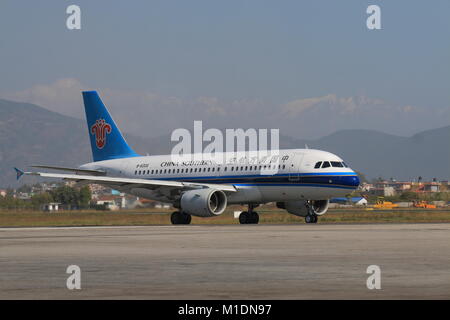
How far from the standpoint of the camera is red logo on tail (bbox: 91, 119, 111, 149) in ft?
185

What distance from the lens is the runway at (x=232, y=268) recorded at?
43.0ft

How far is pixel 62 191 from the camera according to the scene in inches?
5571

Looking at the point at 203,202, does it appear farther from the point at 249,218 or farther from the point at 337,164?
the point at 337,164

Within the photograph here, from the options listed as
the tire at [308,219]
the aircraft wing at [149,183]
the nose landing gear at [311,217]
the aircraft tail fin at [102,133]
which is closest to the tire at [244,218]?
the aircraft wing at [149,183]

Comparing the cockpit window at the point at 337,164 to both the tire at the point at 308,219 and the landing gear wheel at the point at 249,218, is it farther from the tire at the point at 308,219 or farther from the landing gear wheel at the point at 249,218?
the landing gear wheel at the point at 249,218

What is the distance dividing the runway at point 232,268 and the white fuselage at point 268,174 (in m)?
16.3

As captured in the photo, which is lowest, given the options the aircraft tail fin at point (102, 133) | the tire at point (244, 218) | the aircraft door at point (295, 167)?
the tire at point (244, 218)

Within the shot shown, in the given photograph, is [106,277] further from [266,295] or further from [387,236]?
[387,236]

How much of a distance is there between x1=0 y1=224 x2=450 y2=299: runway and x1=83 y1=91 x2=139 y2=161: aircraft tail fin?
95.5 ft

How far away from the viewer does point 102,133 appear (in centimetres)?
5659

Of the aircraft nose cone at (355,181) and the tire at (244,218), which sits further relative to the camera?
the tire at (244,218)

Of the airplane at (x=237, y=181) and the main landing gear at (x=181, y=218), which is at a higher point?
the airplane at (x=237, y=181)

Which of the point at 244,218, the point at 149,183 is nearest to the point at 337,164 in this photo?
the point at 244,218

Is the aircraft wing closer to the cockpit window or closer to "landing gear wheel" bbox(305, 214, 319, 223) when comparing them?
"landing gear wheel" bbox(305, 214, 319, 223)
